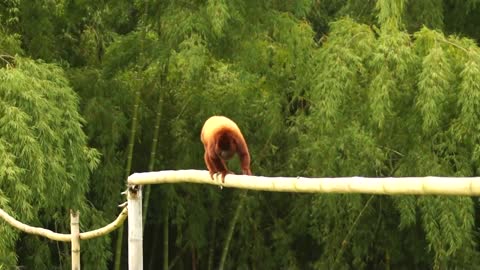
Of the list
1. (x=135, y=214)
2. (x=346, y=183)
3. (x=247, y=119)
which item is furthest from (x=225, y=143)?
(x=247, y=119)

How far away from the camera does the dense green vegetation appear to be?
6.10 m

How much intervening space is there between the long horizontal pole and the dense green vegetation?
8.30ft

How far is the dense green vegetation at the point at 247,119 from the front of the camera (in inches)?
240

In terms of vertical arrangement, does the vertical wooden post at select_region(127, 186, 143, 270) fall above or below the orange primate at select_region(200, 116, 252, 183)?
below

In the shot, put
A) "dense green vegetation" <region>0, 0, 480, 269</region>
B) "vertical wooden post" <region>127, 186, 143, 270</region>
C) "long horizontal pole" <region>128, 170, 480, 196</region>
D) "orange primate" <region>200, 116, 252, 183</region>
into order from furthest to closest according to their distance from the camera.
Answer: "dense green vegetation" <region>0, 0, 480, 269</region>
"orange primate" <region>200, 116, 252, 183</region>
"vertical wooden post" <region>127, 186, 143, 270</region>
"long horizontal pole" <region>128, 170, 480, 196</region>

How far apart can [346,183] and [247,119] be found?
5.15 metres

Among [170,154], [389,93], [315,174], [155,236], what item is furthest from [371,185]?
[155,236]

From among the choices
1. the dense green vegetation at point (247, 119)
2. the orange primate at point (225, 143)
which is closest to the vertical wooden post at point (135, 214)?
the orange primate at point (225, 143)

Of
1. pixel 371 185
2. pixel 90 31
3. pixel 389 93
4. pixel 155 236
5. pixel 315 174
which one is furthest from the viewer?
pixel 155 236

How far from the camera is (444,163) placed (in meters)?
6.50

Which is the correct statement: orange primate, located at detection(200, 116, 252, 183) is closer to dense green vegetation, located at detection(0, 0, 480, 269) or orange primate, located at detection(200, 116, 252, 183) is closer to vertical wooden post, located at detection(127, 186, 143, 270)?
vertical wooden post, located at detection(127, 186, 143, 270)

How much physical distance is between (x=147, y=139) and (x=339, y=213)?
4.98 feet

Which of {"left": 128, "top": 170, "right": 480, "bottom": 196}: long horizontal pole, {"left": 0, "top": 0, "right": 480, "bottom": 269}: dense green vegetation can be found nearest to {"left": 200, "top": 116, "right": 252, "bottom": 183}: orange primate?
{"left": 128, "top": 170, "right": 480, "bottom": 196}: long horizontal pole

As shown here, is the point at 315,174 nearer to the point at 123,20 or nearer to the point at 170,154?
the point at 170,154
